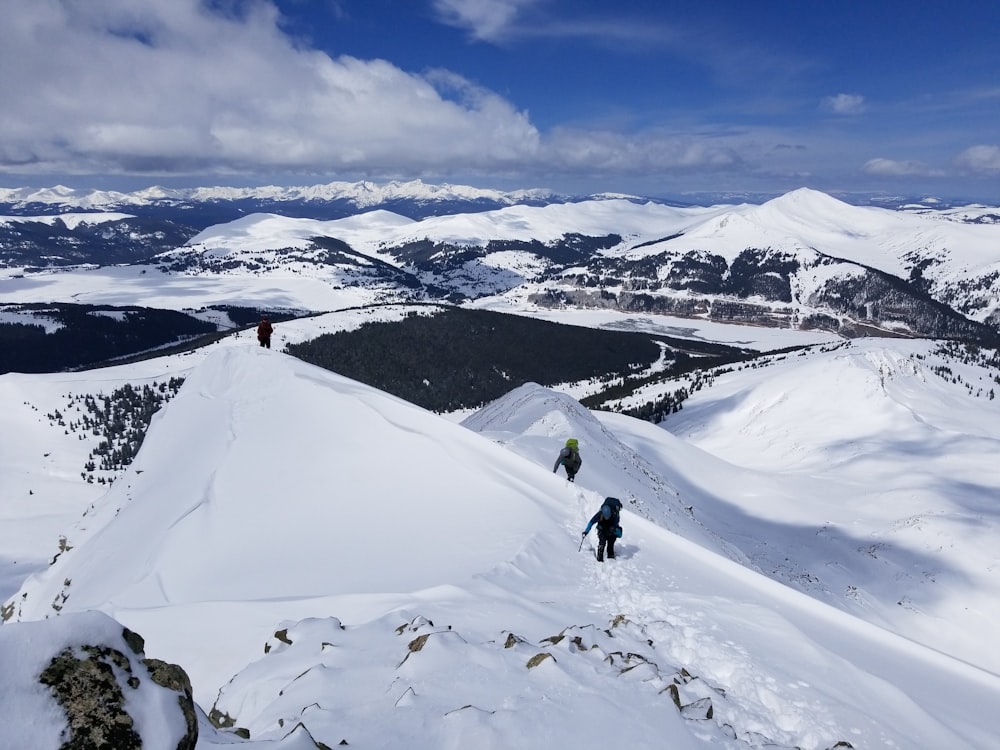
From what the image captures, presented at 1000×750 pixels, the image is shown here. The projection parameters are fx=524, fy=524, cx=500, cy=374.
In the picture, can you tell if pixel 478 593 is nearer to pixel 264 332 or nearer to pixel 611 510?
pixel 611 510

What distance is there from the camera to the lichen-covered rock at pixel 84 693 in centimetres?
386

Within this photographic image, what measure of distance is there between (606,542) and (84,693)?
1245 centimetres

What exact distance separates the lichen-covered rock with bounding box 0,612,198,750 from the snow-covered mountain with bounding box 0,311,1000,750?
0.05m

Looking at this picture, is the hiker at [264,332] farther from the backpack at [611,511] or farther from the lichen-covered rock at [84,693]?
the lichen-covered rock at [84,693]

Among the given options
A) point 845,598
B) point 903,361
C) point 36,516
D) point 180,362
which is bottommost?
point 36,516

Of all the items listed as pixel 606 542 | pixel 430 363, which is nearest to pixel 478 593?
pixel 606 542

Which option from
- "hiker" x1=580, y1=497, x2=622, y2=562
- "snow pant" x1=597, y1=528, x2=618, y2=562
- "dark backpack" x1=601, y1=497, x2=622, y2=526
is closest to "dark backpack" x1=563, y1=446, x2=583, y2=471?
"snow pant" x1=597, y1=528, x2=618, y2=562

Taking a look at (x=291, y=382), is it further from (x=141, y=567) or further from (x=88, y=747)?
(x=88, y=747)

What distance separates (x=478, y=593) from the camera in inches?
453

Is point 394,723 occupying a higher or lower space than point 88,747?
lower

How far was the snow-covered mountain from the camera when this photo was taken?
24.5 ft

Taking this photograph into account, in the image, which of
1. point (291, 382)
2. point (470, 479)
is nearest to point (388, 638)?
point (470, 479)

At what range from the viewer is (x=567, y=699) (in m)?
7.41

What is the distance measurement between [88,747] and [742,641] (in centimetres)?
1119
